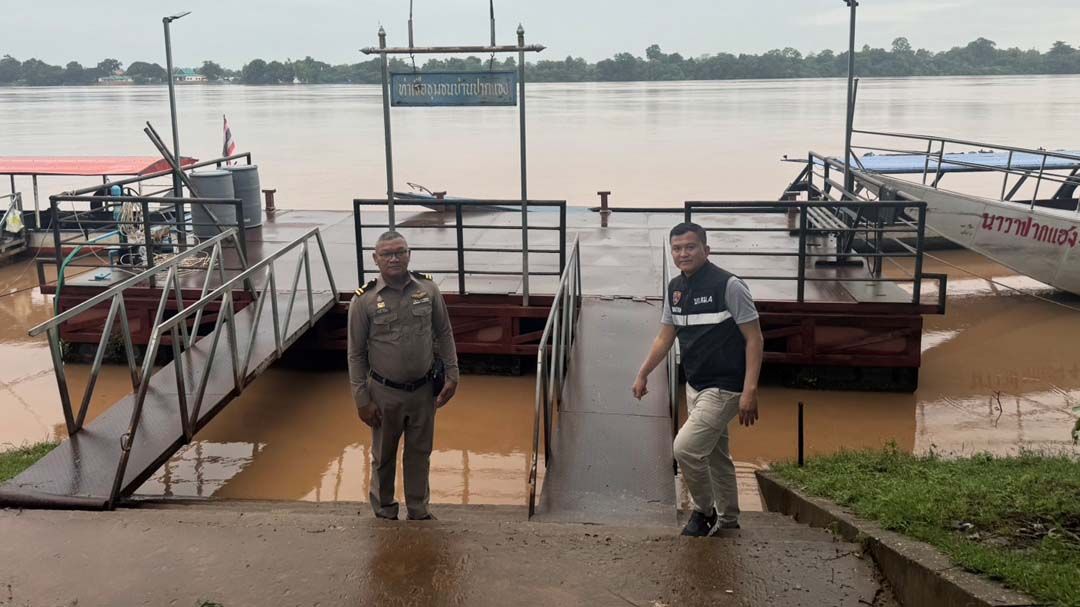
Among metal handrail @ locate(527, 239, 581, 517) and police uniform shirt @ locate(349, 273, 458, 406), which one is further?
metal handrail @ locate(527, 239, 581, 517)

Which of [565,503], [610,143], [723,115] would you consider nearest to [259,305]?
[565,503]

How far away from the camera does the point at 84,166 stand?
15.5m

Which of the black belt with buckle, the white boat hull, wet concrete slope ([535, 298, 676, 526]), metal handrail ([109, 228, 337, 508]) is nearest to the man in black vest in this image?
wet concrete slope ([535, 298, 676, 526])

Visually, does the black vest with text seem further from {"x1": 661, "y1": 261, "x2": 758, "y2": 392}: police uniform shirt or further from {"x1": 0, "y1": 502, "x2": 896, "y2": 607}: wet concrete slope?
{"x1": 0, "y1": 502, "x2": 896, "y2": 607}: wet concrete slope

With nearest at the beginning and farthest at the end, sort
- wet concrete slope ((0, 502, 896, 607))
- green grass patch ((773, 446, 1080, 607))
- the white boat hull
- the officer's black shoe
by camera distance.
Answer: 1. green grass patch ((773, 446, 1080, 607))
2. wet concrete slope ((0, 502, 896, 607))
3. the officer's black shoe
4. the white boat hull

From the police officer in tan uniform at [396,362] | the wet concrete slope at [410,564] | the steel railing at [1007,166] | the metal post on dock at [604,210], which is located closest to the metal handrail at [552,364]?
the police officer in tan uniform at [396,362]

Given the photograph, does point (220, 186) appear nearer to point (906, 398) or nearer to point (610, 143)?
point (906, 398)

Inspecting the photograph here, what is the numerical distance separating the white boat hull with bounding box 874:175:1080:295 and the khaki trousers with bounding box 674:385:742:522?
897 centimetres

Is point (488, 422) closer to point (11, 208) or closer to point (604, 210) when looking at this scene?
point (604, 210)

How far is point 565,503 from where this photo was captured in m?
5.08

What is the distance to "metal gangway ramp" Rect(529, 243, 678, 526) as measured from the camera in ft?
16.5

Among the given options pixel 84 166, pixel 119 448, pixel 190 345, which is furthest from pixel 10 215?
pixel 119 448

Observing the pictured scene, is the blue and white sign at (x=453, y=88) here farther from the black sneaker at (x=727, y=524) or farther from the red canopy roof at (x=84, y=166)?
the red canopy roof at (x=84, y=166)

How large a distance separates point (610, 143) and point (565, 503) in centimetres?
3711
